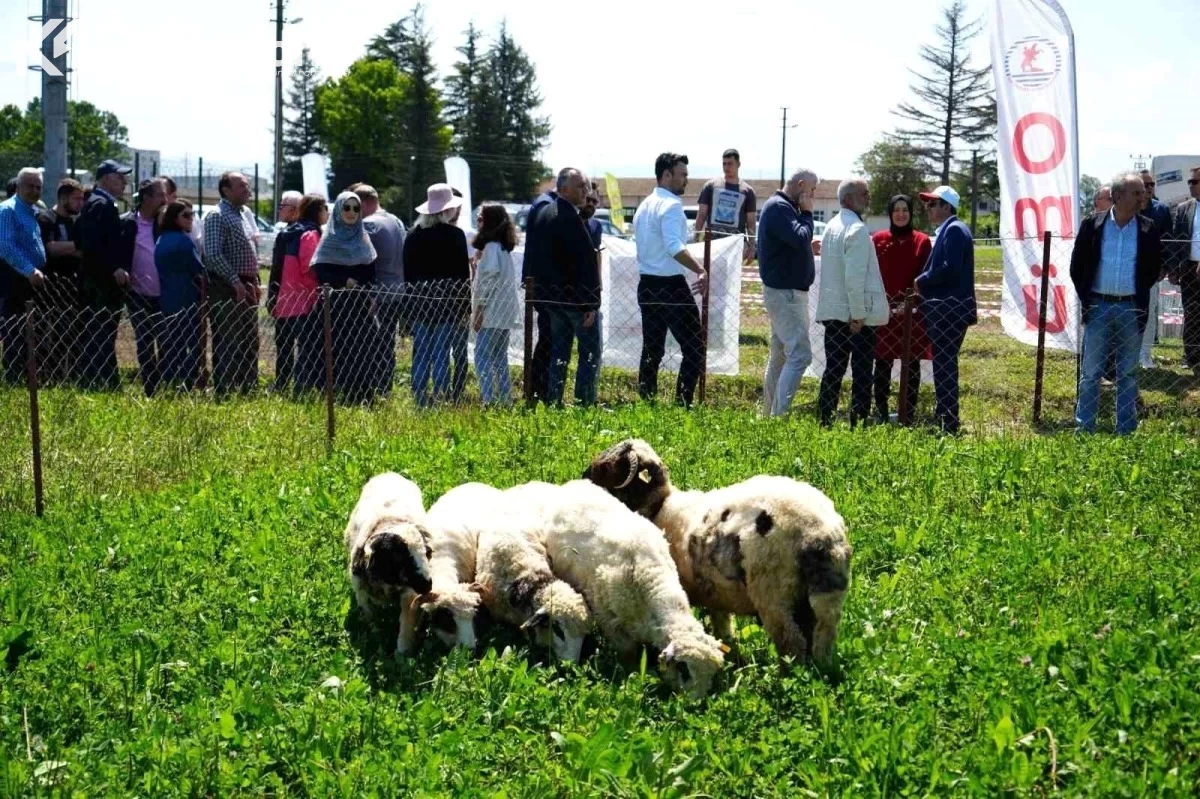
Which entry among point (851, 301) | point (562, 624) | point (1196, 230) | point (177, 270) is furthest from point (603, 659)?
point (1196, 230)

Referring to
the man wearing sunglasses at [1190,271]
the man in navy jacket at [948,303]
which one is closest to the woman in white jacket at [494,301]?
the man in navy jacket at [948,303]

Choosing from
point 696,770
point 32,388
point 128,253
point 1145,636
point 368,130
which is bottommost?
point 696,770

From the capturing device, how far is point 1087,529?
23.7 ft

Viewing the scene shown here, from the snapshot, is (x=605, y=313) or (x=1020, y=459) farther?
(x=605, y=313)

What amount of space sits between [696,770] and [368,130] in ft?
231

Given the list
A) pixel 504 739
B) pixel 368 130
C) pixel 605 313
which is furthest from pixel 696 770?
pixel 368 130

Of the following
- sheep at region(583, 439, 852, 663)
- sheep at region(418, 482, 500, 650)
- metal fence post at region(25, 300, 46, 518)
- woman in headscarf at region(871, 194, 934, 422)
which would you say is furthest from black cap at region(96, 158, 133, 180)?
sheep at region(583, 439, 852, 663)

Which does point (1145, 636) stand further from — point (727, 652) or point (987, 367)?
point (987, 367)

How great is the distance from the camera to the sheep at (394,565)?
5.70 metres

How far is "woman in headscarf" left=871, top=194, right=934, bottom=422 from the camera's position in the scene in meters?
11.4

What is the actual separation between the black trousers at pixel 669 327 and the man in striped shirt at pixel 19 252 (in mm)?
6126

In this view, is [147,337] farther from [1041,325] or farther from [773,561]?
[773,561]

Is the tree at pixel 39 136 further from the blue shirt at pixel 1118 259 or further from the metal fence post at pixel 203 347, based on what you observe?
the blue shirt at pixel 1118 259

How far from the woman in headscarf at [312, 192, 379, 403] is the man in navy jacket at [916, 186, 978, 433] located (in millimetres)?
4980
